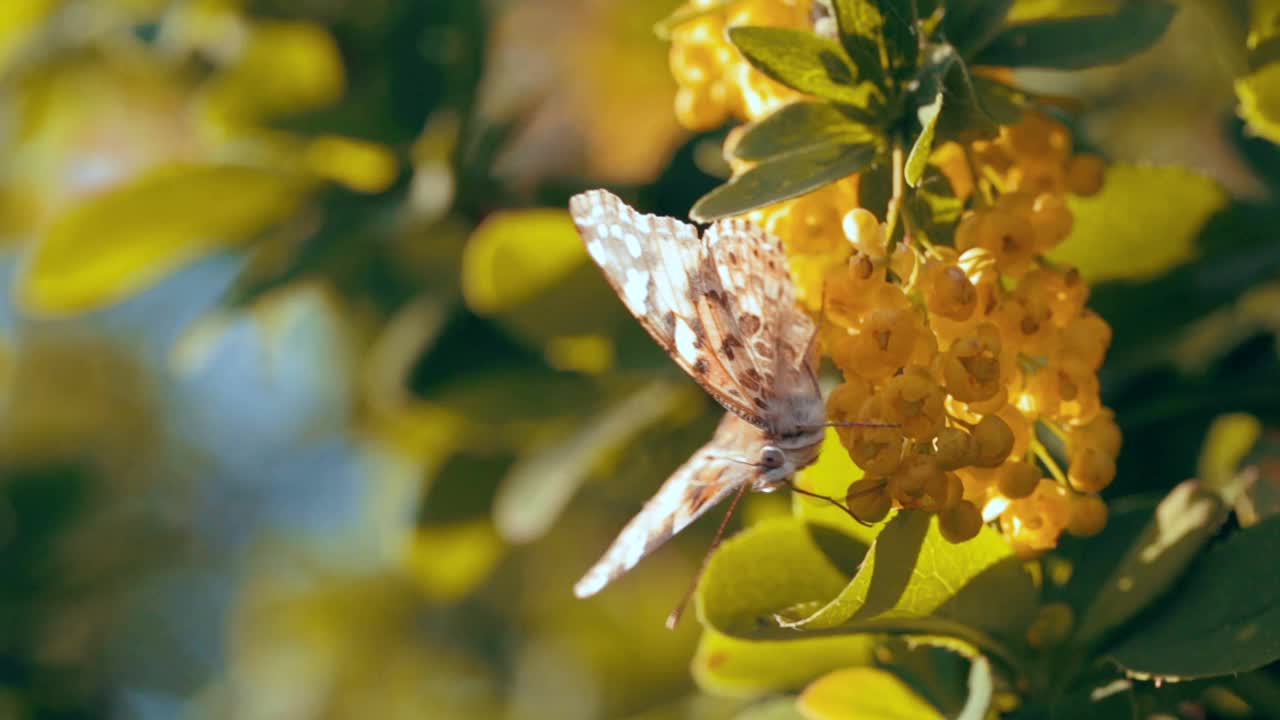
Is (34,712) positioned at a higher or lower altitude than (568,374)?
lower

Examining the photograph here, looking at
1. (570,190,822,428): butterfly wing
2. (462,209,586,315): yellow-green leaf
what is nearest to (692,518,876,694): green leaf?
(570,190,822,428): butterfly wing

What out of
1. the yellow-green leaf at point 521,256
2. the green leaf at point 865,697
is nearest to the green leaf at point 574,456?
the yellow-green leaf at point 521,256

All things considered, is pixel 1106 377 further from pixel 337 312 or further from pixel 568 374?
pixel 337 312

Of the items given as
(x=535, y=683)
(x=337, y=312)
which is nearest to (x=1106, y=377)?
(x=337, y=312)

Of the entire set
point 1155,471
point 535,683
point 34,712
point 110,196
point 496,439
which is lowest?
point 535,683

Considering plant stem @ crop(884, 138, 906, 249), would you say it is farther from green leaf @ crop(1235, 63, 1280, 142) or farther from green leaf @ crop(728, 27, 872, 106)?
green leaf @ crop(1235, 63, 1280, 142)

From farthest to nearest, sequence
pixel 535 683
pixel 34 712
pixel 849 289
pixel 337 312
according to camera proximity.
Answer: pixel 535 683
pixel 34 712
pixel 337 312
pixel 849 289

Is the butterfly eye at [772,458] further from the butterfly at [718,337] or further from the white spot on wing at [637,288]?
the white spot on wing at [637,288]
